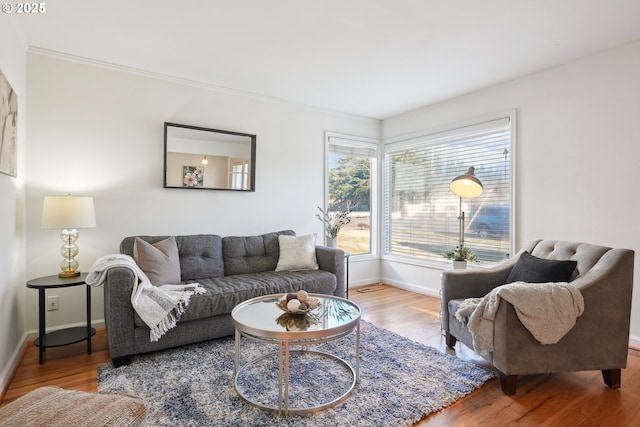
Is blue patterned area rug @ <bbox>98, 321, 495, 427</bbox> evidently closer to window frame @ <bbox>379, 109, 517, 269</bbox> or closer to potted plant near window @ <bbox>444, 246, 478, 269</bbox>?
potted plant near window @ <bbox>444, 246, 478, 269</bbox>

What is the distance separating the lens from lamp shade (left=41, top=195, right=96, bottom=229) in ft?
8.24

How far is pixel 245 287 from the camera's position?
2807 millimetres

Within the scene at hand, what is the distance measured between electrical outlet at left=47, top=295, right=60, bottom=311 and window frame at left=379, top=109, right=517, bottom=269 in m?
3.85

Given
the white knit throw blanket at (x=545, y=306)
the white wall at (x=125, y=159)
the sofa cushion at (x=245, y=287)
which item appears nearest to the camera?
the white knit throw blanket at (x=545, y=306)

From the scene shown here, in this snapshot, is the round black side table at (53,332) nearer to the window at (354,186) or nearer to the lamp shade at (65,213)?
the lamp shade at (65,213)

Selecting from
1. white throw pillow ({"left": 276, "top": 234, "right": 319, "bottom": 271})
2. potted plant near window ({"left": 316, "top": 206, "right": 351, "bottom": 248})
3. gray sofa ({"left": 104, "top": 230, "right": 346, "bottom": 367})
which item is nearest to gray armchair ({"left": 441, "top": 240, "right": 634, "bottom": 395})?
gray sofa ({"left": 104, "top": 230, "right": 346, "bottom": 367})

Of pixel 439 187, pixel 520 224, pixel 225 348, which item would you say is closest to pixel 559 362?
pixel 520 224

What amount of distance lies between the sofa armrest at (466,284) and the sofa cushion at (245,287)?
1.13 metres

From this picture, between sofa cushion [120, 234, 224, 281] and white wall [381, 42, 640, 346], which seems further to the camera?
sofa cushion [120, 234, 224, 281]

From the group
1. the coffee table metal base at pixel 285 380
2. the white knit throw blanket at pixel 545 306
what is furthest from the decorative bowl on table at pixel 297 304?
the white knit throw blanket at pixel 545 306

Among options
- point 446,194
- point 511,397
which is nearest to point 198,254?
point 511,397

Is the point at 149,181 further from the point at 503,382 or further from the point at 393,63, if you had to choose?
the point at 503,382

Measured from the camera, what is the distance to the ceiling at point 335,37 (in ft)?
7.39

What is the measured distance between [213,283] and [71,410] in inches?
70.4
